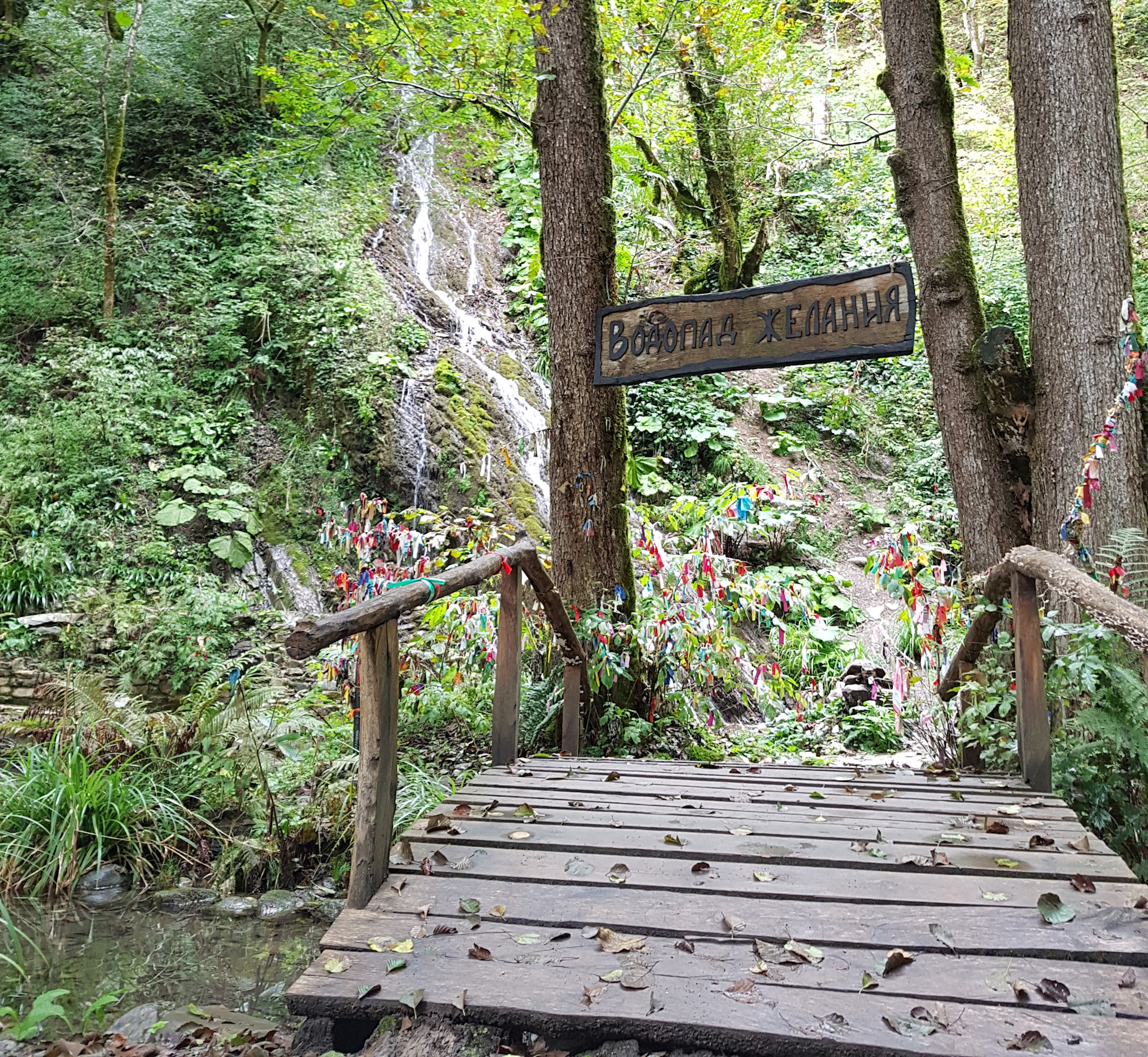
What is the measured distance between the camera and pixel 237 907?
3.91 metres

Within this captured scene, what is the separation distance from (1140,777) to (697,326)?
2.68m

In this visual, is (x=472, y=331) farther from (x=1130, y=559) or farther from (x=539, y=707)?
(x=1130, y=559)

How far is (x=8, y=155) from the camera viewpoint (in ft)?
38.2

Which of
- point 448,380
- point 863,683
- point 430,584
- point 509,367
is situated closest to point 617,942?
point 430,584

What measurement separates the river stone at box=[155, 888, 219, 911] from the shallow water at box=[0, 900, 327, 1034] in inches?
2.4

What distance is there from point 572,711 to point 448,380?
7011 mm

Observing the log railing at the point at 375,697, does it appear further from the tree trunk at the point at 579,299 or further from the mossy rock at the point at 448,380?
the mossy rock at the point at 448,380

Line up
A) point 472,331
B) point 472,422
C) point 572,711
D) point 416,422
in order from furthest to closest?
1. point 472,331
2. point 472,422
3. point 416,422
4. point 572,711

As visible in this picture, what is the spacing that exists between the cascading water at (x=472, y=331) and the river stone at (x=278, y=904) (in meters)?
5.24

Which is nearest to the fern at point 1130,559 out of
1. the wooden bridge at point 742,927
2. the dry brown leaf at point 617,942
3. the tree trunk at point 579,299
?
the wooden bridge at point 742,927

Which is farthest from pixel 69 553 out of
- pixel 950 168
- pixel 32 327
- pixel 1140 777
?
pixel 1140 777

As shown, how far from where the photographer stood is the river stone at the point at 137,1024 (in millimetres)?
2502

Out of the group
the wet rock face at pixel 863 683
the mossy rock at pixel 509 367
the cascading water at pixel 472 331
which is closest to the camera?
the wet rock face at pixel 863 683

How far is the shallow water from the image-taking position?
301cm
